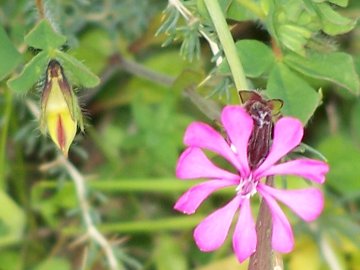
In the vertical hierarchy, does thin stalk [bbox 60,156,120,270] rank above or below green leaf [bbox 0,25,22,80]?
below

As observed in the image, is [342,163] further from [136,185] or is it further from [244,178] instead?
[244,178]

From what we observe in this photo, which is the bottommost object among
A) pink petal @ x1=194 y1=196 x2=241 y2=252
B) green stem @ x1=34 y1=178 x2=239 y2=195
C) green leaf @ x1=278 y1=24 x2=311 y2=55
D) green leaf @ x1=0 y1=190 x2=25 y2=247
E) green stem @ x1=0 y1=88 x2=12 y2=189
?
green stem @ x1=34 y1=178 x2=239 y2=195

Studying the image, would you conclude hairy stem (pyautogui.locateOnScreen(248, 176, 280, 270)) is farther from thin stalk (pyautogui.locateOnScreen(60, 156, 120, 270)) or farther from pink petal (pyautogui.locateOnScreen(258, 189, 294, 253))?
thin stalk (pyautogui.locateOnScreen(60, 156, 120, 270))

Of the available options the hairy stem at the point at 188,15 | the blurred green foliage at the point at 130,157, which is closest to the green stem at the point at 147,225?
the blurred green foliage at the point at 130,157

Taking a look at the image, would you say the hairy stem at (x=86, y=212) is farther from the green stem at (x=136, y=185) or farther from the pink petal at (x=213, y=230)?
the pink petal at (x=213, y=230)

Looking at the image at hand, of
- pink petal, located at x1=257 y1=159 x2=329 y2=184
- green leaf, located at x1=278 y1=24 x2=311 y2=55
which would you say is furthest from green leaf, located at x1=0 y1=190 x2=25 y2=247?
pink petal, located at x1=257 y1=159 x2=329 y2=184

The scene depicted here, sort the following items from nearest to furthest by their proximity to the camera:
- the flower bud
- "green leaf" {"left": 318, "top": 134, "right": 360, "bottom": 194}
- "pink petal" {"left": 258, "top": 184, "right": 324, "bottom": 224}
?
1. "pink petal" {"left": 258, "top": 184, "right": 324, "bottom": 224}
2. the flower bud
3. "green leaf" {"left": 318, "top": 134, "right": 360, "bottom": 194}
